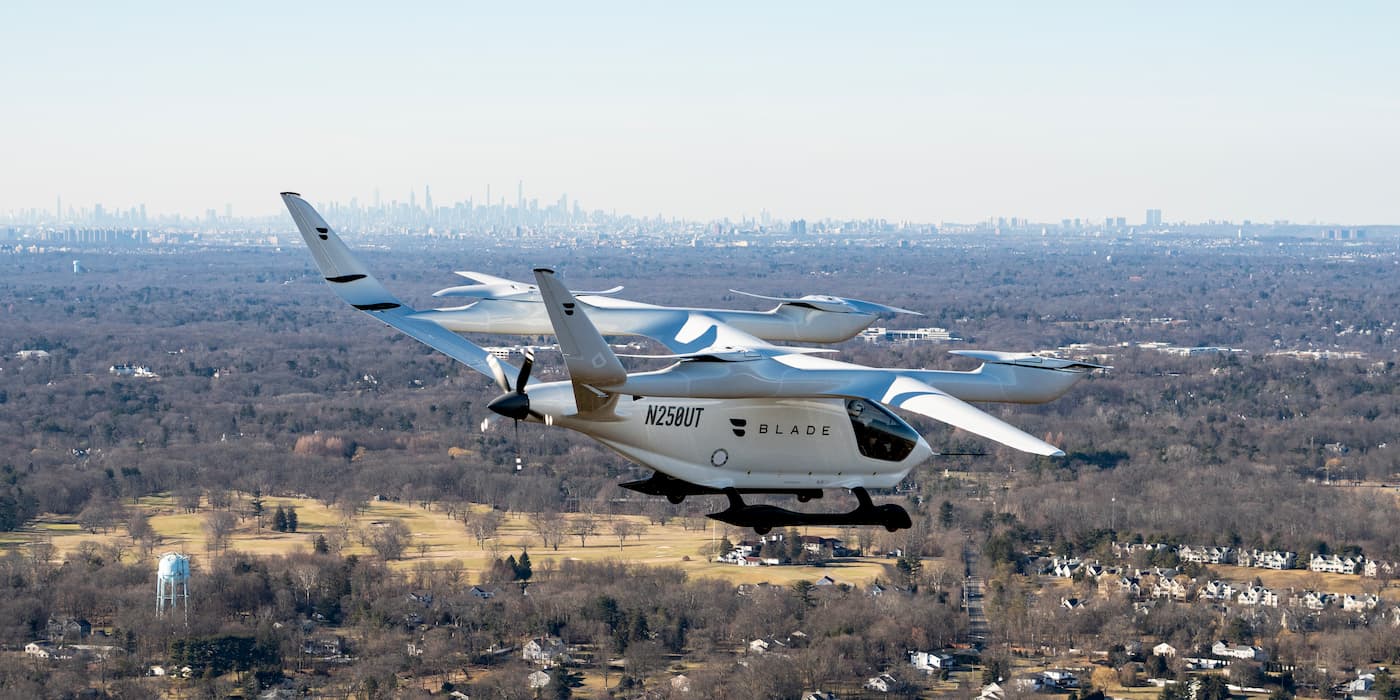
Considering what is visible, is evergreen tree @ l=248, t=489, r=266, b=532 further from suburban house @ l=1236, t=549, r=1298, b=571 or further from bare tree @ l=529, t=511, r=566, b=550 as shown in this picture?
suburban house @ l=1236, t=549, r=1298, b=571

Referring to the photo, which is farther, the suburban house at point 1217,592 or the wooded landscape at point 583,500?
the suburban house at point 1217,592

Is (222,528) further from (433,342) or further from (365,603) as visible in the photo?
(433,342)

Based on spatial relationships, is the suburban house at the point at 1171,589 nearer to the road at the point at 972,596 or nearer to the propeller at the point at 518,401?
the road at the point at 972,596

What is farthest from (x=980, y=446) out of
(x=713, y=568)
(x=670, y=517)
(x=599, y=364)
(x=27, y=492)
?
(x=599, y=364)

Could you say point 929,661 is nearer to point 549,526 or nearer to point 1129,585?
point 1129,585

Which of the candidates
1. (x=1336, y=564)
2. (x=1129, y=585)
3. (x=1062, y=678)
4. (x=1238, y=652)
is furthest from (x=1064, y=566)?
(x=1062, y=678)

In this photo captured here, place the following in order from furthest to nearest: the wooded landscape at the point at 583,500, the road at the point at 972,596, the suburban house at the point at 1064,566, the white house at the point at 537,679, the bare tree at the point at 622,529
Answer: the bare tree at the point at 622,529 < the suburban house at the point at 1064,566 < the road at the point at 972,596 < the wooded landscape at the point at 583,500 < the white house at the point at 537,679

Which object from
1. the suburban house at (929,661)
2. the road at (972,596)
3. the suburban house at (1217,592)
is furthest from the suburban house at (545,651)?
the suburban house at (1217,592)
